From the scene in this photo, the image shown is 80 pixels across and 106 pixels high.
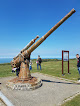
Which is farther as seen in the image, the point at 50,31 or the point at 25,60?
the point at 25,60

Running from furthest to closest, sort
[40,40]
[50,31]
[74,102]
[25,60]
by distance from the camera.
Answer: [25,60] < [40,40] < [50,31] < [74,102]

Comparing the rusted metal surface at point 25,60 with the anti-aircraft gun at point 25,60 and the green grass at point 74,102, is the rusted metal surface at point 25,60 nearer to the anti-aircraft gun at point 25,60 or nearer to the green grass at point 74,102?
the anti-aircraft gun at point 25,60

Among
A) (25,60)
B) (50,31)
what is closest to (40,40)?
(50,31)

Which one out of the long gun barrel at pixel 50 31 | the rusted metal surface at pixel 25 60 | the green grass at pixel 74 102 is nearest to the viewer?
the green grass at pixel 74 102

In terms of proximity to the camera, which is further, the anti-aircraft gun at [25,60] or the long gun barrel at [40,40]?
the anti-aircraft gun at [25,60]

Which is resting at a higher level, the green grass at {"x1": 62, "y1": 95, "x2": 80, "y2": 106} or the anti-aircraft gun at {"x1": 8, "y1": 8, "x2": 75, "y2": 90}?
the anti-aircraft gun at {"x1": 8, "y1": 8, "x2": 75, "y2": 90}

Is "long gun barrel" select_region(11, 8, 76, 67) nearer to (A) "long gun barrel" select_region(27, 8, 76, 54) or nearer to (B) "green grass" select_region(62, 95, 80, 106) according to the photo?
(A) "long gun barrel" select_region(27, 8, 76, 54)

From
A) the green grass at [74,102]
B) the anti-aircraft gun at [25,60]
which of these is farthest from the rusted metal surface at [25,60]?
the green grass at [74,102]

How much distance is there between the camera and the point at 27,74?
651 centimetres

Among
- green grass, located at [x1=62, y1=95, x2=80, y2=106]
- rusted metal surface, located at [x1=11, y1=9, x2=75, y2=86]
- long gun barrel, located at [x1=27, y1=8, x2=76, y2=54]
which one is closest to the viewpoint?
green grass, located at [x1=62, y1=95, x2=80, y2=106]

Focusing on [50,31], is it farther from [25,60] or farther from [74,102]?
[74,102]

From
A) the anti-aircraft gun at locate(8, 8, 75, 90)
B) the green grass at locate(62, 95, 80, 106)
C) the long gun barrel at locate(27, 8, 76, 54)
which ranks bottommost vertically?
the green grass at locate(62, 95, 80, 106)

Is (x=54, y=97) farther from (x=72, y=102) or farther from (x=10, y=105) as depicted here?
(x=10, y=105)

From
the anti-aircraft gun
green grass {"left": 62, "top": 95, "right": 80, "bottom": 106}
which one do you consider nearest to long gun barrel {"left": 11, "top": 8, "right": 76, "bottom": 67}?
the anti-aircraft gun
